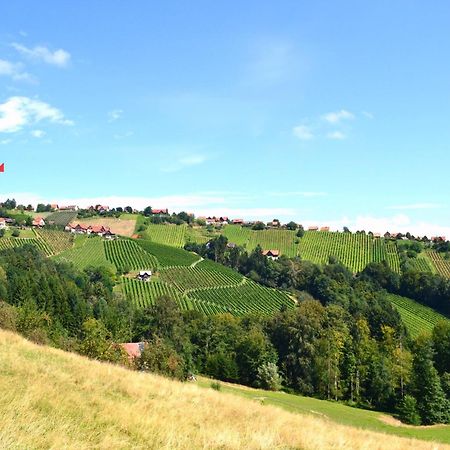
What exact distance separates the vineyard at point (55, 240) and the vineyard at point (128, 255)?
14335 millimetres

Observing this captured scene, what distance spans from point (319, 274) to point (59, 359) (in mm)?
135529

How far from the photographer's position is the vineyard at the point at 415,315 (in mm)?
111500

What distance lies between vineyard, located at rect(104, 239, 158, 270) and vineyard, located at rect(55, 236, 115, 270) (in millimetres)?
2310

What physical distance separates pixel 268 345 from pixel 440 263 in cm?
10978

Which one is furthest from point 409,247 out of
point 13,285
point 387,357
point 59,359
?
point 59,359

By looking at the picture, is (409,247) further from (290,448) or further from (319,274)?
(290,448)

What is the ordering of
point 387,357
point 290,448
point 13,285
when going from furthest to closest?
point 13,285 → point 387,357 → point 290,448

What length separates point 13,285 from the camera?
85.3 metres

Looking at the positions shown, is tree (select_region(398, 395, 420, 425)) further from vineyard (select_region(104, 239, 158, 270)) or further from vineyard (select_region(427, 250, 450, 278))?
vineyard (select_region(427, 250, 450, 278))

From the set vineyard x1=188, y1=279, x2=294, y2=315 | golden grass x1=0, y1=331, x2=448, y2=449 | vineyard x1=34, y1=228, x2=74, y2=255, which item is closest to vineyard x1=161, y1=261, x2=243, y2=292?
vineyard x1=188, y1=279, x2=294, y2=315

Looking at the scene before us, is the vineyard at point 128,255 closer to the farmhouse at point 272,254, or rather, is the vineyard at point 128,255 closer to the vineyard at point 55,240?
the vineyard at point 55,240

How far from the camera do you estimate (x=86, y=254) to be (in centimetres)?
14975

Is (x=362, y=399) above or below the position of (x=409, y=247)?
below

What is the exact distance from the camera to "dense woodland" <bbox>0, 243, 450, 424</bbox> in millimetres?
59312
